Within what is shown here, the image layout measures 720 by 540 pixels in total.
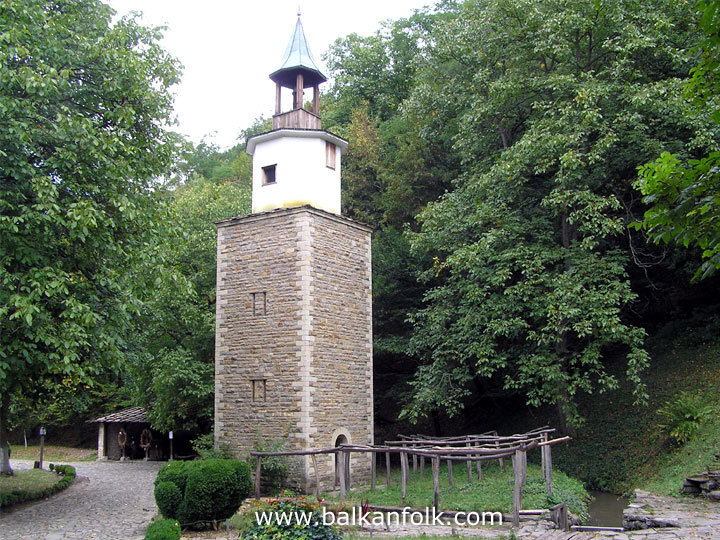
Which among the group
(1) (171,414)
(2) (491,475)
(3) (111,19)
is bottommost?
(2) (491,475)

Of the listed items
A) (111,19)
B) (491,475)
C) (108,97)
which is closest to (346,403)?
(491,475)

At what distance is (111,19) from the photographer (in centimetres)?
1328

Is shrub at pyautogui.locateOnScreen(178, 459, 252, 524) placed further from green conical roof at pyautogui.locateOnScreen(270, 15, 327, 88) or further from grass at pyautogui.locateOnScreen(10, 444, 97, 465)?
grass at pyautogui.locateOnScreen(10, 444, 97, 465)

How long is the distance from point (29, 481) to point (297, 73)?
41.3ft

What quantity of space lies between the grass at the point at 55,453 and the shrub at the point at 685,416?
72.5 feet

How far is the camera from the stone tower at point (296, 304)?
45.9 feet

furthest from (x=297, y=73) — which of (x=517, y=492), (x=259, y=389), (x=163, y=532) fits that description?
(x=163, y=532)

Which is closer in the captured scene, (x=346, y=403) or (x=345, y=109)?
(x=346, y=403)

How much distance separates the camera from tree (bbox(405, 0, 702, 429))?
572 inches

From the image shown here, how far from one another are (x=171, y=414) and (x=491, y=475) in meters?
10.2


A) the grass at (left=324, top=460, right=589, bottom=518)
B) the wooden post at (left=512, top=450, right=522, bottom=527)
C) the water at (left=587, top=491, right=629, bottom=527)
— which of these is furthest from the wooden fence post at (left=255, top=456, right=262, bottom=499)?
the water at (left=587, top=491, right=629, bottom=527)

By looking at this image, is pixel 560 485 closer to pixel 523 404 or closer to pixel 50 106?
pixel 523 404

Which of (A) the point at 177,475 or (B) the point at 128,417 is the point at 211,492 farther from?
(B) the point at 128,417

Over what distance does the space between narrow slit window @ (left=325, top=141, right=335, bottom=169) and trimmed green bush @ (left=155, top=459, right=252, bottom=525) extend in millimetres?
8238
